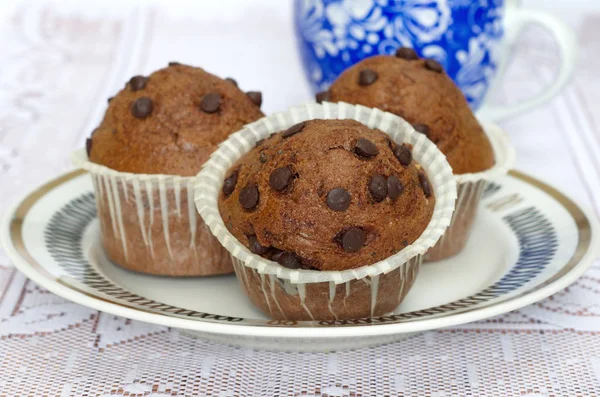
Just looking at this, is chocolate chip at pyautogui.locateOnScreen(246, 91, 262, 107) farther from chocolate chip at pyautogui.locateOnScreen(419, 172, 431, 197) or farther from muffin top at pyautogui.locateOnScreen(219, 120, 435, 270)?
chocolate chip at pyautogui.locateOnScreen(419, 172, 431, 197)

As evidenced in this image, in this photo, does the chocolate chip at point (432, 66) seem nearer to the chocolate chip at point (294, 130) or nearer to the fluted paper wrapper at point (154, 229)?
the chocolate chip at point (294, 130)

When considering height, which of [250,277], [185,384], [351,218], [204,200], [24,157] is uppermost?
[351,218]

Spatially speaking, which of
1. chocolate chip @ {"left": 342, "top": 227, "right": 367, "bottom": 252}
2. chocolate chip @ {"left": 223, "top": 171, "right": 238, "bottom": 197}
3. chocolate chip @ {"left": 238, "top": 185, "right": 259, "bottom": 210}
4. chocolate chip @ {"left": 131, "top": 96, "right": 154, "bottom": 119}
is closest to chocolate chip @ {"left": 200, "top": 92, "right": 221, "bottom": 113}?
chocolate chip @ {"left": 131, "top": 96, "right": 154, "bottom": 119}

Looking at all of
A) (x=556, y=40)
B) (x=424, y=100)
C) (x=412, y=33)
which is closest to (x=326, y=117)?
(x=424, y=100)

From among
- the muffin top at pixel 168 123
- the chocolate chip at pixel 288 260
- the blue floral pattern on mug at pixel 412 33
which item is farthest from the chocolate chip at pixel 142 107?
the blue floral pattern on mug at pixel 412 33

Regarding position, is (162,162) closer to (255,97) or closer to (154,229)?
(154,229)

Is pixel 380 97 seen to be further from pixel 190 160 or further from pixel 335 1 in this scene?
pixel 335 1

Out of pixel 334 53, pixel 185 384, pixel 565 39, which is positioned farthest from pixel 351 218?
pixel 565 39

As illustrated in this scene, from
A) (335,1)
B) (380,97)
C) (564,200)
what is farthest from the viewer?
(335,1)
